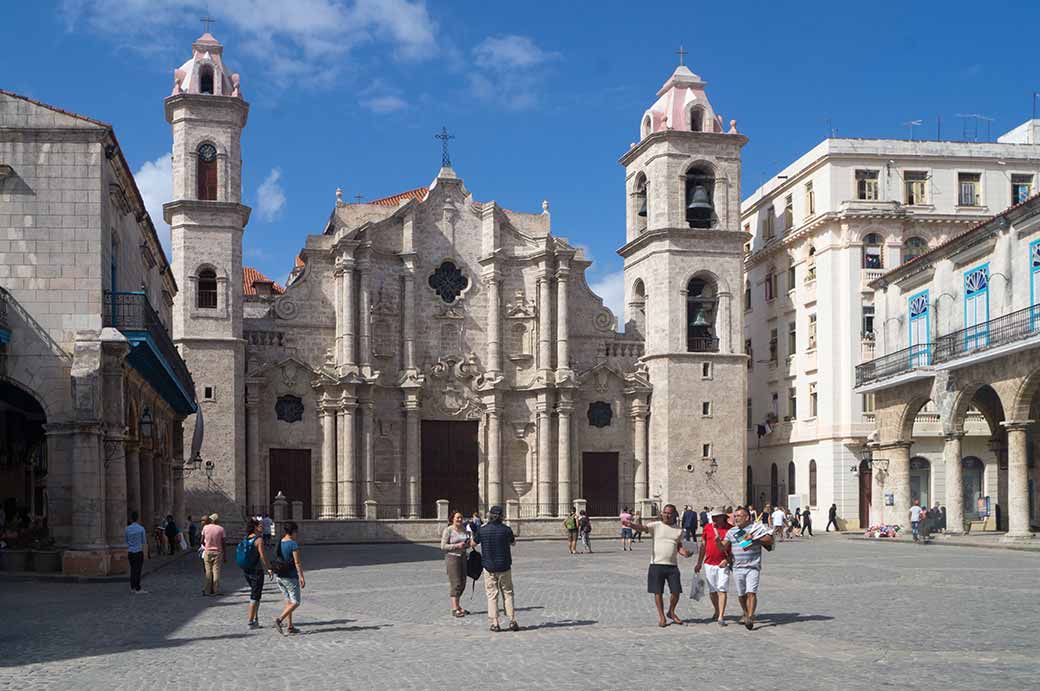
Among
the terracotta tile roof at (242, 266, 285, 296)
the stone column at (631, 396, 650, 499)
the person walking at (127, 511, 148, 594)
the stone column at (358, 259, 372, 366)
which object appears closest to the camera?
the person walking at (127, 511, 148, 594)

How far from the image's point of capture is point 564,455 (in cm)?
4716

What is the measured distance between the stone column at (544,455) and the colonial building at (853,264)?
10254 mm

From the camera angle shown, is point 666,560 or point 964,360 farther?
point 964,360

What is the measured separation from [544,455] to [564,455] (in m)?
0.77

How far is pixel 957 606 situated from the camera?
1709cm

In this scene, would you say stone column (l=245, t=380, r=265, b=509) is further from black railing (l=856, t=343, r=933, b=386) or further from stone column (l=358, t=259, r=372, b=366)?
black railing (l=856, t=343, r=933, b=386)

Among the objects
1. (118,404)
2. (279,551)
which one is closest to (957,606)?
(279,551)

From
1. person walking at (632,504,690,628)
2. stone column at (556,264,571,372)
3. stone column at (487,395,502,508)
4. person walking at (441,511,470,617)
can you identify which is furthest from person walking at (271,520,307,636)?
stone column at (556,264,571,372)

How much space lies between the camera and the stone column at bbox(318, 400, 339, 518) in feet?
147

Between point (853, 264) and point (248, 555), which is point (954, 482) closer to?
point (853, 264)

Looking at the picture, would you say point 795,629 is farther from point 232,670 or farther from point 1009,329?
point 1009,329

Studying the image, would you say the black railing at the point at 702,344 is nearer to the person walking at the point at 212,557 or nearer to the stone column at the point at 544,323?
the stone column at the point at 544,323

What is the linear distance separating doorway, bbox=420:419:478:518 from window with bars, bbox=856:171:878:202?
57.4ft

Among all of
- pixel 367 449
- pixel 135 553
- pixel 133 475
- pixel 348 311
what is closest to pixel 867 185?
pixel 348 311
